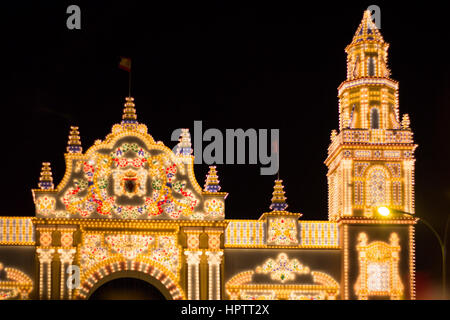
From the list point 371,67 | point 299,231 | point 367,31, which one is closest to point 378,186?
point 299,231

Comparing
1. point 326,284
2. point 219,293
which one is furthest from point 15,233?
point 326,284

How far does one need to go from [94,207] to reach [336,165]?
499 inches

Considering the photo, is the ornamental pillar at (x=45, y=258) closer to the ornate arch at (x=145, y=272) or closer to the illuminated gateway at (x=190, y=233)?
the illuminated gateway at (x=190, y=233)

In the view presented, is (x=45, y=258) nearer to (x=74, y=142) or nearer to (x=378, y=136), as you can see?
(x=74, y=142)

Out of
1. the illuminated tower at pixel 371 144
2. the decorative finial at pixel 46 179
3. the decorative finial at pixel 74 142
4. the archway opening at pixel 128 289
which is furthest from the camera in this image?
the illuminated tower at pixel 371 144

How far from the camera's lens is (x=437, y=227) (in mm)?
59781

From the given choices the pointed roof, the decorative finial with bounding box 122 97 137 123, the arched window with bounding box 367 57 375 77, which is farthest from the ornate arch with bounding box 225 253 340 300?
the pointed roof

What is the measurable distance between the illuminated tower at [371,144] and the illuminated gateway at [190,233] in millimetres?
62

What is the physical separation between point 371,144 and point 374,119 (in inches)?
63.9

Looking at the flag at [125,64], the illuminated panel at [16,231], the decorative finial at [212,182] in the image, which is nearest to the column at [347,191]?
the decorative finial at [212,182]

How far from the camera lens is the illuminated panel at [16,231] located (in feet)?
155

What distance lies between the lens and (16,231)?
47.3m

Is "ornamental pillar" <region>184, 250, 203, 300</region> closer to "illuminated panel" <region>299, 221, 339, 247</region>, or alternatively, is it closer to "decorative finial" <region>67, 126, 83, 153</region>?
"illuminated panel" <region>299, 221, 339, 247</region>
